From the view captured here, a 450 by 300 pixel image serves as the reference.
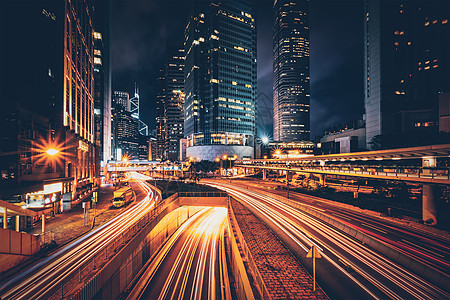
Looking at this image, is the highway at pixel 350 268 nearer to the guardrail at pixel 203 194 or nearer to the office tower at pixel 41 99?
the guardrail at pixel 203 194

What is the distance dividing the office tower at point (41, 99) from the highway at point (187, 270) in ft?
54.7

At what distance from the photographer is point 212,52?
382 feet

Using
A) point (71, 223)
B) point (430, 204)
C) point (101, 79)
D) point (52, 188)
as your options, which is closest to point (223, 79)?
point (101, 79)

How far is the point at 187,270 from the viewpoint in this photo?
62.7 ft

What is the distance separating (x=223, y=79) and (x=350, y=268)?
117882 mm

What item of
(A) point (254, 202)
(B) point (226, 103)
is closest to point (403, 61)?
(B) point (226, 103)

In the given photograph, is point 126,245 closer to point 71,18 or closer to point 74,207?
point 74,207

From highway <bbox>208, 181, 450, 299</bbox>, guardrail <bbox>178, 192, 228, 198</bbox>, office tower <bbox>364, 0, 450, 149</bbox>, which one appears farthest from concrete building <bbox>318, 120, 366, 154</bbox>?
highway <bbox>208, 181, 450, 299</bbox>

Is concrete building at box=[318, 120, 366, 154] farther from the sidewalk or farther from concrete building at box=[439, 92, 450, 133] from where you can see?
the sidewalk

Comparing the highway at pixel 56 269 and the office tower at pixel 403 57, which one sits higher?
the office tower at pixel 403 57

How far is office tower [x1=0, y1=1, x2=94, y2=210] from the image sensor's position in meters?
21.5

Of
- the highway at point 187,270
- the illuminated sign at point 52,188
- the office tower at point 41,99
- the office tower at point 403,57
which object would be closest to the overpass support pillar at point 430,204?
the highway at point 187,270

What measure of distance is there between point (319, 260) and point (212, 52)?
4957 inches

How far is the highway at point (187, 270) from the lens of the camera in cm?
1565
